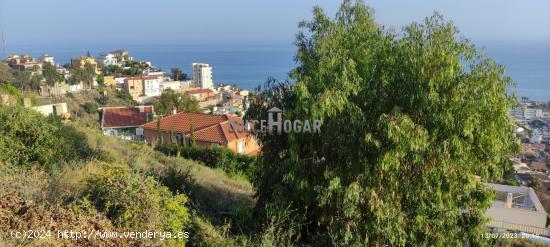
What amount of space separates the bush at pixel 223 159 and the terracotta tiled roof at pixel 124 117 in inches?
678

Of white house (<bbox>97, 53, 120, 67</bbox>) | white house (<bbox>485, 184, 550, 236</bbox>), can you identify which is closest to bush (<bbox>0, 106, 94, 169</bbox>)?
white house (<bbox>485, 184, 550, 236</bbox>)

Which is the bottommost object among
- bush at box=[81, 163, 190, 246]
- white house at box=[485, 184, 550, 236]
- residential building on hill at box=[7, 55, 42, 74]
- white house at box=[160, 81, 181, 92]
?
white house at box=[485, 184, 550, 236]

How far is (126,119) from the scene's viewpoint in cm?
3167

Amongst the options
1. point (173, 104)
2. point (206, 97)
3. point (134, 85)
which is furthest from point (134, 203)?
point (134, 85)

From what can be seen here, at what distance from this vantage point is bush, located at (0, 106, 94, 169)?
658 centimetres

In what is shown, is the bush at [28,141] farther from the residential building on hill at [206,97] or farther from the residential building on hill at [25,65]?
the residential building on hill at [206,97]

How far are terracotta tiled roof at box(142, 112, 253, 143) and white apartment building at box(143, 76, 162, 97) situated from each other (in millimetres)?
44786

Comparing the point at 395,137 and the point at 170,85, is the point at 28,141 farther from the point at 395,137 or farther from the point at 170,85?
the point at 170,85

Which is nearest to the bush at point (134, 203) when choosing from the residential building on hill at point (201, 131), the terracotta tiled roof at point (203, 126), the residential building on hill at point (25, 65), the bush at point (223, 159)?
the bush at point (223, 159)

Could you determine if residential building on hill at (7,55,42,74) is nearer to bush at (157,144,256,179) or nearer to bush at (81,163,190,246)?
bush at (157,144,256,179)

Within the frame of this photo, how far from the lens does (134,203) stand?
15.0 feet

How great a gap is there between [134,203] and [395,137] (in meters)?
3.01

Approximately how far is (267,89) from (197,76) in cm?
9453

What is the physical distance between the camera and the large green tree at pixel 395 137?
4.80 metres
